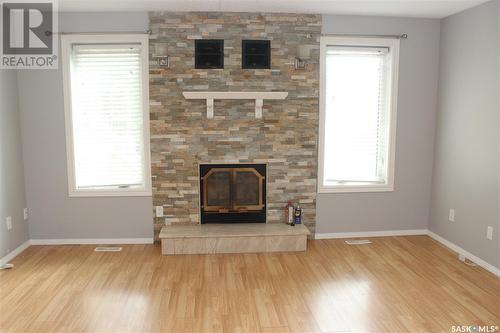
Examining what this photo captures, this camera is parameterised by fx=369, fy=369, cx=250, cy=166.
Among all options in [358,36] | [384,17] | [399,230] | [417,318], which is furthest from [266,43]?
[417,318]

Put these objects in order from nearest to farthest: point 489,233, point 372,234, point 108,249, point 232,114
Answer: point 489,233 < point 108,249 < point 232,114 < point 372,234

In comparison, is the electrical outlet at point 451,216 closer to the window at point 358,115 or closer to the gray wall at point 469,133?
the gray wall at point 469,133

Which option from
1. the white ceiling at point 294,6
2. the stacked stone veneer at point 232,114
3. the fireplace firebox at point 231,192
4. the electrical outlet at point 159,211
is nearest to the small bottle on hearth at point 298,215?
the stacked stone veneer at point 232,114

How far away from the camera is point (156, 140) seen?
4066mm

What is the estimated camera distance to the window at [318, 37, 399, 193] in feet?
13.7

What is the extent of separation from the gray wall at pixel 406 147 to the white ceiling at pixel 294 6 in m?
0.20

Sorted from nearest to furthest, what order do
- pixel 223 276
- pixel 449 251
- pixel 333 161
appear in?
pixel 223 276 < pixel 449 251 < pixel 333 161

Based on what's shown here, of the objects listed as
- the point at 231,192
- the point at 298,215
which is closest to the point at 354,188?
the point at 298,215

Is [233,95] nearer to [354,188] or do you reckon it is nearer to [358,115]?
[358,115]

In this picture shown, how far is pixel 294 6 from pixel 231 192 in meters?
2.08

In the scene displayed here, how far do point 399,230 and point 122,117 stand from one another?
11.5 feet

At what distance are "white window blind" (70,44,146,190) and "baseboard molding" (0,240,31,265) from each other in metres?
0.83

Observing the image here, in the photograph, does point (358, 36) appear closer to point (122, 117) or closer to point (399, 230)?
point (399, 230)

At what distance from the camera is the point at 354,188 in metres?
4.32
